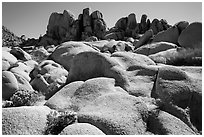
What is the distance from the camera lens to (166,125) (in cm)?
499

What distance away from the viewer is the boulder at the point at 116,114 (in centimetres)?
468

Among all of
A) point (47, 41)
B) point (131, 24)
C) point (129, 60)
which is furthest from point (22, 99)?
point (47, 41)

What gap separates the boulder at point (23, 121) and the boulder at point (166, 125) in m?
2.73

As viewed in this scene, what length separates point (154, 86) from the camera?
709cm

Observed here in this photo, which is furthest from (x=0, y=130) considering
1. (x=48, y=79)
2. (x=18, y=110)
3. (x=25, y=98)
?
(x=48, y=79)

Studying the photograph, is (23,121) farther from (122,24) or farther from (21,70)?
(122,24)

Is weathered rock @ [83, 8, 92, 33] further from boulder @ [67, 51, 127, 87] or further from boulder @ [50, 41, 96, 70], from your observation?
boulder @ [67, 51, 127, 87]

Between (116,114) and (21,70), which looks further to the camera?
(21,70)

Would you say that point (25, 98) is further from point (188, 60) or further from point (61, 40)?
point (61, 40)

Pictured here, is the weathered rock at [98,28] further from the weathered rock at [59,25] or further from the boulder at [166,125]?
the boulder at [166,125]

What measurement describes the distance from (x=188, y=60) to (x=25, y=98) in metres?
8.12

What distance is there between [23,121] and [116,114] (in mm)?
2251

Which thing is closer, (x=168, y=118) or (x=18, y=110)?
(x=18, y=110)

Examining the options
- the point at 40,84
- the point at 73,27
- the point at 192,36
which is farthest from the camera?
the point at 73,27
